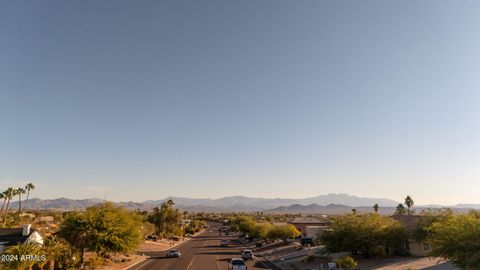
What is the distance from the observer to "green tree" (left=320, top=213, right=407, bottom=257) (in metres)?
43.0

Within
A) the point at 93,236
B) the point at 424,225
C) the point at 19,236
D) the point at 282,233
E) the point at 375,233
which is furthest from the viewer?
the point at 282,233

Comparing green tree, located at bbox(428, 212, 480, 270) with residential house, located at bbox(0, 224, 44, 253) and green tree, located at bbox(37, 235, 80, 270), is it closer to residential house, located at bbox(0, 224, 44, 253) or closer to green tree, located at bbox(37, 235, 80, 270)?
green tree, located at bbox(37, 235, 80, 270)

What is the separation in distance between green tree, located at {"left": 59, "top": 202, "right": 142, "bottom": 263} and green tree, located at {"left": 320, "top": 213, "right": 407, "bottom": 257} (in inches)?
882

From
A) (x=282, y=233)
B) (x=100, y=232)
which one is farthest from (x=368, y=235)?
(x=282, y=233)

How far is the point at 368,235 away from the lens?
43000 mm

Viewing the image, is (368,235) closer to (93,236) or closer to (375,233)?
(375,233)

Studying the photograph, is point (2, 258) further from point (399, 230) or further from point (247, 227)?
point (247, 227)

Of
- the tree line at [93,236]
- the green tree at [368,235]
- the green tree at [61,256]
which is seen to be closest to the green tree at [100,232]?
the tree line at [93,236]

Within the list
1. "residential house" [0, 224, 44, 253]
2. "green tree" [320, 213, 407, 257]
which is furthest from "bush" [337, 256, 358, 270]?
"residential house" [0, 224, 44, 253]

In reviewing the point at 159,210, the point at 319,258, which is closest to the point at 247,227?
the point at 159,210

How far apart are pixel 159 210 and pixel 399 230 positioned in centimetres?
7964

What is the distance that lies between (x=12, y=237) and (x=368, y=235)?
4093 cm

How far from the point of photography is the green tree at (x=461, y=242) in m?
22.4

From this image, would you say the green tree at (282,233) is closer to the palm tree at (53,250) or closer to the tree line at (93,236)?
the tree line at (93,236)
